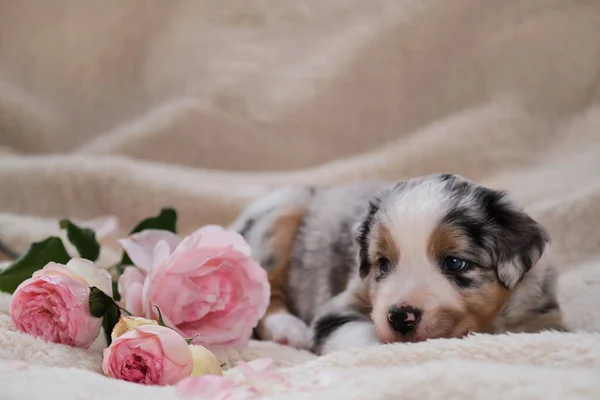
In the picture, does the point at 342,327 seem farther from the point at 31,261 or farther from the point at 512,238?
the point at 31,261

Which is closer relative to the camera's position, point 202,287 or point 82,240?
point 202,287

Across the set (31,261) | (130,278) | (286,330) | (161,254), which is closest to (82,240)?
(31,261)

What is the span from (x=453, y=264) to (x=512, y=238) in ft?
0.56

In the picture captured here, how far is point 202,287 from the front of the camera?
5.66 ft

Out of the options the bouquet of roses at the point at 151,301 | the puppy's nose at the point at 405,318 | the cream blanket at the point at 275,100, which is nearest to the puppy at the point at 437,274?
the puppy's nose at the point at 405,318

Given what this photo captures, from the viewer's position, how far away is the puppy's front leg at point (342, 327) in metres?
1.95

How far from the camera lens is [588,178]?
311 cm

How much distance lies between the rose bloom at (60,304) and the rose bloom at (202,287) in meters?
0.10

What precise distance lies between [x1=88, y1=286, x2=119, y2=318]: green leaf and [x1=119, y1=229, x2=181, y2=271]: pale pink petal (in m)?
0.19

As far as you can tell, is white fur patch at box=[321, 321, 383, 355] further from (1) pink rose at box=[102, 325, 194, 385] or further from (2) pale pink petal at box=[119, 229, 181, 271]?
(1) pink rose at box=[102, 325, 194, 385]

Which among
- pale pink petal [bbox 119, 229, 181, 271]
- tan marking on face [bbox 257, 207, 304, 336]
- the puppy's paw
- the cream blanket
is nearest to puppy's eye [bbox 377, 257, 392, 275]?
the puppy's paw

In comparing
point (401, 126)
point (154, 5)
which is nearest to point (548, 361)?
point (401, 126)

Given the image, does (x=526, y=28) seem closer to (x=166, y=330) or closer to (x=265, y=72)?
(x=265, y=72)

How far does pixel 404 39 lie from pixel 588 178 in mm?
1271
